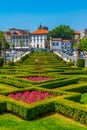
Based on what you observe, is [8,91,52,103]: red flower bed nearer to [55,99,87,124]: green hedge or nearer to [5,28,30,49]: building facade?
[55,99,87,124]: green hedge

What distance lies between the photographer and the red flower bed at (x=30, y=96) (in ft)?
40.5

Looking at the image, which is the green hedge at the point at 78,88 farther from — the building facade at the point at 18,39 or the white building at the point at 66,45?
the building facade at the point at 18,39

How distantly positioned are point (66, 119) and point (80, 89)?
216 inches

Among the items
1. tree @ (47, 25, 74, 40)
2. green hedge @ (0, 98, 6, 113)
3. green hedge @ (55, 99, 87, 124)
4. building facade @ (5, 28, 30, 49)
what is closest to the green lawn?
green hedge @ (55, 99, 87, 124)

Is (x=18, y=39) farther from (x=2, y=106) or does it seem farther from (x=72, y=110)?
(x=72, y=110)

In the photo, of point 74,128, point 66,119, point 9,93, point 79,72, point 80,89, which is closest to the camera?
point 74,128

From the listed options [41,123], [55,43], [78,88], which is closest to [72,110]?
[41,123]

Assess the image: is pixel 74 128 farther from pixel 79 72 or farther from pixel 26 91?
pixel 79 72

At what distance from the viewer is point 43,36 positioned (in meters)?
138

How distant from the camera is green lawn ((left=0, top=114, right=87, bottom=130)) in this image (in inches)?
390

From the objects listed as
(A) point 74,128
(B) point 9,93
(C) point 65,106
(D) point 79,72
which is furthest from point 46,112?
(D) point 79,72

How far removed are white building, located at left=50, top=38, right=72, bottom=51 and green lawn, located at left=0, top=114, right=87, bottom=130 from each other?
399ft

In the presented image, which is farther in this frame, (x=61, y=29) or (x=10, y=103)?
(x=61, y=29)

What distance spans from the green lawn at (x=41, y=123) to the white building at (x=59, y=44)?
121463 millimetres
